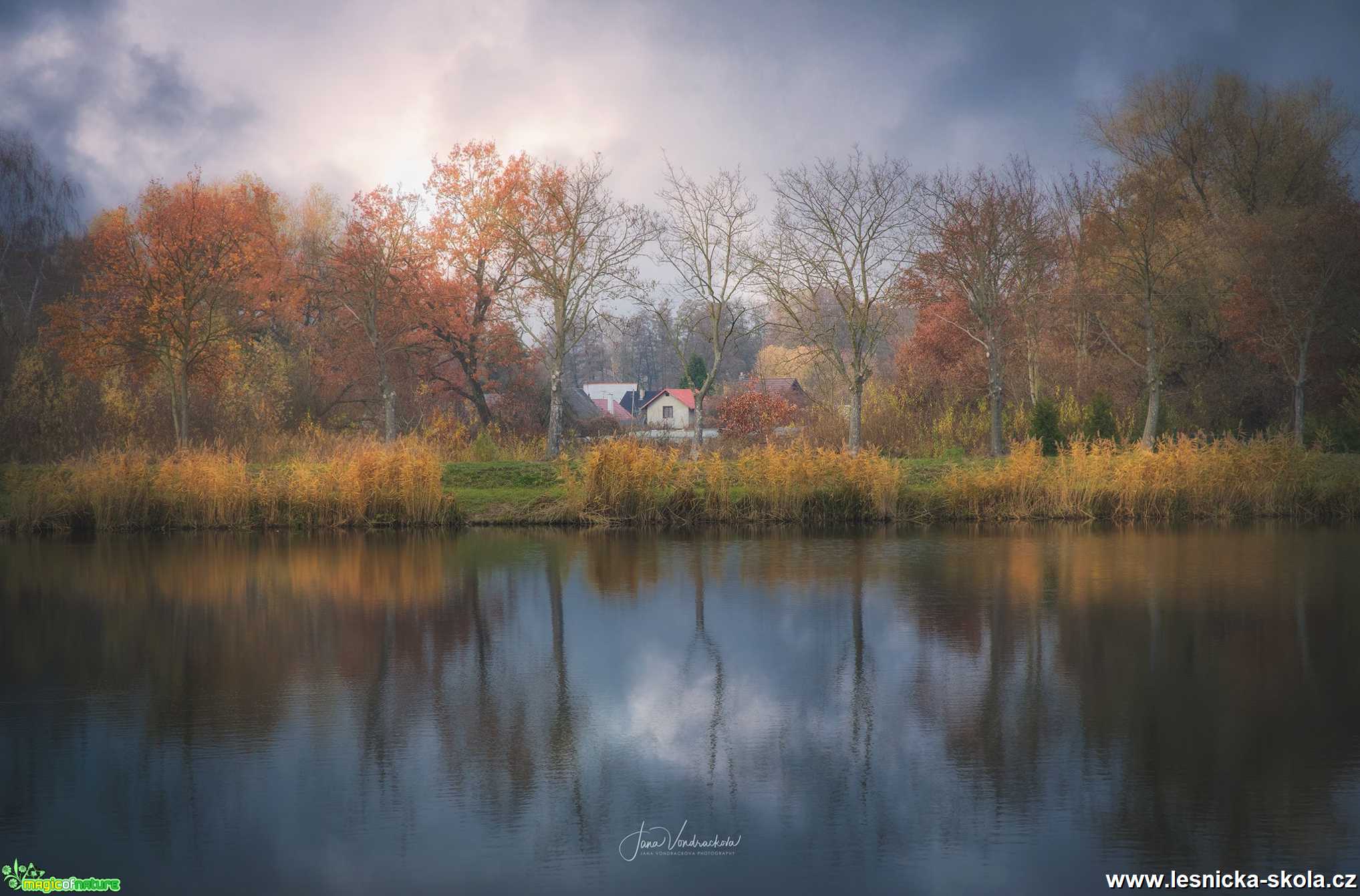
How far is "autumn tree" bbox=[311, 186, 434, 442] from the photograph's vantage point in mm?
31609

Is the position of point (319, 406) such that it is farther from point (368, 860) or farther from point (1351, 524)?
point (368, 860)

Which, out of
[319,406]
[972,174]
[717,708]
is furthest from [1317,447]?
[319,406]

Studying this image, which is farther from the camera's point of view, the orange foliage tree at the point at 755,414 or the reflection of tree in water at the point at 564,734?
the orange foliage tree at the point at 755,414

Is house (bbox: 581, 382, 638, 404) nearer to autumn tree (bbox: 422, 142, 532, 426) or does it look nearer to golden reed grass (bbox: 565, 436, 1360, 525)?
autumn tree (bbox: 422, 142, 532, 426)

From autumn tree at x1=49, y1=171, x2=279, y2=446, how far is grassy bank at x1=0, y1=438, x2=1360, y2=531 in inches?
286

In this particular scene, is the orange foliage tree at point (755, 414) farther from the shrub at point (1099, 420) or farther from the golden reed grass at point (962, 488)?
the golden reed grass at point (962, 488)

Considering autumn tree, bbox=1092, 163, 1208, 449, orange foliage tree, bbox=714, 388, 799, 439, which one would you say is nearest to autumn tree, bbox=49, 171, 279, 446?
orange foliage tree, bbox=714, 388, 799, 439

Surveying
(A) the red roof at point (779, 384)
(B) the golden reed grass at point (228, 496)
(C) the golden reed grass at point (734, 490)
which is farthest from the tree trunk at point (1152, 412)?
(A) the red roof at point (779, 384)

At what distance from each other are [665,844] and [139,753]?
342 centimetres

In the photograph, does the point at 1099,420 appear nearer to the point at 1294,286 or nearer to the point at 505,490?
the point at 1294,286

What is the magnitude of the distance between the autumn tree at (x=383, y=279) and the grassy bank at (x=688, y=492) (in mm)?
11421

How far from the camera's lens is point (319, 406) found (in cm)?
3575
